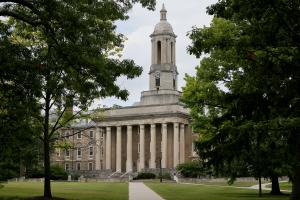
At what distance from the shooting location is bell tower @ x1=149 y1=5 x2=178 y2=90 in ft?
350

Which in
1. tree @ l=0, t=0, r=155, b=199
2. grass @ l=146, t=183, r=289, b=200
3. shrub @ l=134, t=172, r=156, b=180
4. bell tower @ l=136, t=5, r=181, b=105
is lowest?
shrub @ l=134, t=172, r=156, b=180

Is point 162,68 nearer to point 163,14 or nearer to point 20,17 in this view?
point 163,14

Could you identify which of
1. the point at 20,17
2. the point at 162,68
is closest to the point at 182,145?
the point at 162,68

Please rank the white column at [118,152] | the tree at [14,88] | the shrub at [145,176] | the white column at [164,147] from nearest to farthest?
the tree at [14,88], the shrub at [145,176], the white column at [164,147], the white column at [118,152]

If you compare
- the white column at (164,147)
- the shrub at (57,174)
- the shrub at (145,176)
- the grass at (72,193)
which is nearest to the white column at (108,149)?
the white column at (164,147)

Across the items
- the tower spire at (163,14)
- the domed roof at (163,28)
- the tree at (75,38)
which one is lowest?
the tree at (75,38)

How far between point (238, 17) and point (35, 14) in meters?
6.45

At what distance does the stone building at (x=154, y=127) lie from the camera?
101 meters

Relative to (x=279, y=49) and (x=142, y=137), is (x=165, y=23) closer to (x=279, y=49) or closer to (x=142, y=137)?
(x=142, y=137)

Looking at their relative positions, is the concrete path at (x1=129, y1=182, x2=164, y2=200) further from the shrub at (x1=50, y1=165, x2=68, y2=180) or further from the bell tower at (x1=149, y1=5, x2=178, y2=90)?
the bell tower at (x1=149, y1=5, x2=178, y2=90)

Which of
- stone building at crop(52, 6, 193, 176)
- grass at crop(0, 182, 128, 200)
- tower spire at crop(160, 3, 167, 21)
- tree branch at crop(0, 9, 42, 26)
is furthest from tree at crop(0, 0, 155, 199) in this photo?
tower spire at crop(160, 3, 167, 21)

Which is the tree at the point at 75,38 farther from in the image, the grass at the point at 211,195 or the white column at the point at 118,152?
the white column at the point at 118,152

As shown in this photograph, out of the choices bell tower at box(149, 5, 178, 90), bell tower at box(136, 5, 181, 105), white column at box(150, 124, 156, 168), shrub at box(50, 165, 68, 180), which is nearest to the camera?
shrub at box(50, 165, 68, 180)

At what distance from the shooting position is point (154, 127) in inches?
4033
